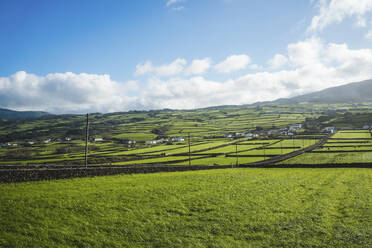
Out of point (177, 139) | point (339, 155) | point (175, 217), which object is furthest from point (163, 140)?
point (175, 217)

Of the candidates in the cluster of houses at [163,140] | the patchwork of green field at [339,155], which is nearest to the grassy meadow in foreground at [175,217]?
the patchwork of green field at [339,155]

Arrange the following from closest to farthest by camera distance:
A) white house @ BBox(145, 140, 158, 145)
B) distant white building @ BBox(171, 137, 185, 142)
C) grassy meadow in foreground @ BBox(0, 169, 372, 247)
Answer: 1. grassy meadow in foreground @ BBox(0, 169, 372, 247)
2. white house @ BBox(145, 140, 158, 145)
3. distant white building @ BBox(171, 137, 185, 142)

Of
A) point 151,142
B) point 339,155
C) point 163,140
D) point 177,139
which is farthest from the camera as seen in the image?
point 177,139

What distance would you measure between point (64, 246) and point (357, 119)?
18675cm

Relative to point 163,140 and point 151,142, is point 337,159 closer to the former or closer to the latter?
point 163,140

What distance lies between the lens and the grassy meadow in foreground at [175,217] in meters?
13.3

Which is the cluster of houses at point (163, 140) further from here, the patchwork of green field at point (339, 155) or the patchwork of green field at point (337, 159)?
the patchwork of green field at point (337, 159)

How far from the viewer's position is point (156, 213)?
17125mm

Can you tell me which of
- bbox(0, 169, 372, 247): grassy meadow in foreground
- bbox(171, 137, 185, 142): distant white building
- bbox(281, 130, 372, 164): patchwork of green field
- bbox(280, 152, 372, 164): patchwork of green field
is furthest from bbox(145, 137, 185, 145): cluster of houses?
bbox(0, 169, 372, 247): grassy meadow in foreground

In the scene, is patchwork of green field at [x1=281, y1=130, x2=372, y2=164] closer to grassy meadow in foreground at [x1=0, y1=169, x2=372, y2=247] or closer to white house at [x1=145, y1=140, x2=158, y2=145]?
grassy meadow in foreground at [x1=0, y1=169, x2=372, y2=247]

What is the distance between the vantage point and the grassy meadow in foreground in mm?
13328

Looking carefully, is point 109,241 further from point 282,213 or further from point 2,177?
point 2,177

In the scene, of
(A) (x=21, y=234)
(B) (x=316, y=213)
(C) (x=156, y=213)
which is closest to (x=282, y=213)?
(B) (x=316, y=213)

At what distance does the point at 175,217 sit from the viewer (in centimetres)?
1653
